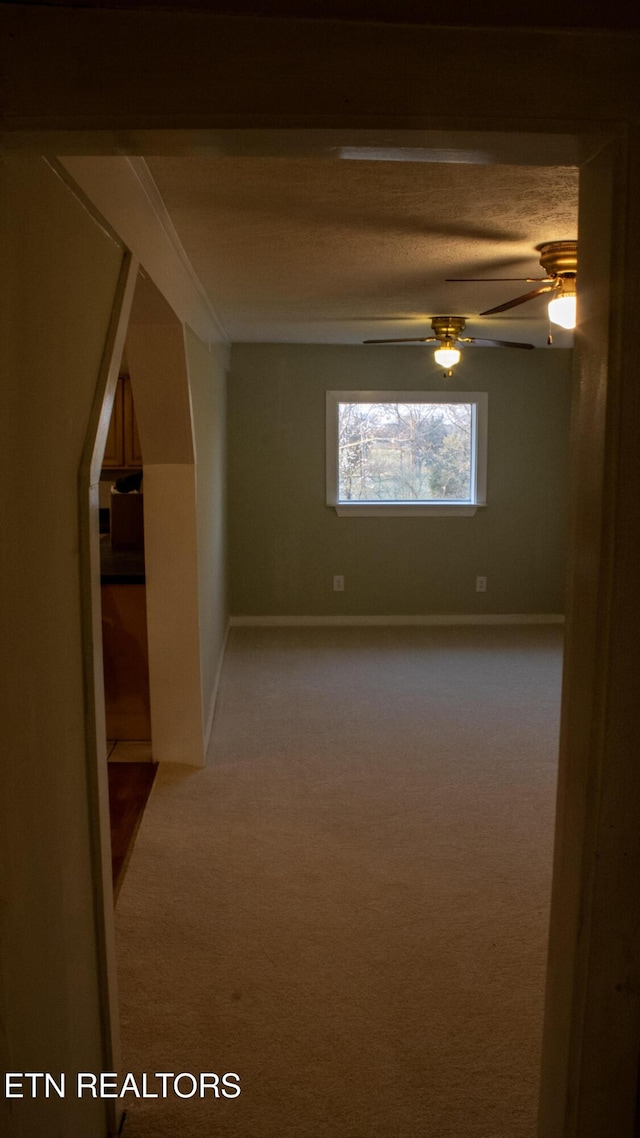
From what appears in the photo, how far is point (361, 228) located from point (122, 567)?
2453 millimetres

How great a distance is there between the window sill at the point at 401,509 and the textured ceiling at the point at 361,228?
2.29 meters

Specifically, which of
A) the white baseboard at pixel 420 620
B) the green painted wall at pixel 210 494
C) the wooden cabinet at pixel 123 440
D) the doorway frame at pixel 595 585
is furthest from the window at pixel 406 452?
the doorway frame at pixel 595 585

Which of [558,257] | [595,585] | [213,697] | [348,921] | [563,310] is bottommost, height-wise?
[348,921]

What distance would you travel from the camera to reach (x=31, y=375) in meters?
1.25

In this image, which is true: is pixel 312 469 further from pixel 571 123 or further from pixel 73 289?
pixel 571 123

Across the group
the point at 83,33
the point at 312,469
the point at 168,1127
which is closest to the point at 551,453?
the point at 312,469

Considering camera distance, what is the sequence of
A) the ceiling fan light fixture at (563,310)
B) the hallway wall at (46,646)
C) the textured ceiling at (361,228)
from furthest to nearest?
1. the ceiling fan light fixture at (563,310)
2. the textured ceiling at (361,228)
3. the hallway wall at (46,646)

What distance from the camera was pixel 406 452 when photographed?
6.96 metres

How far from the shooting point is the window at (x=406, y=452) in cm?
682

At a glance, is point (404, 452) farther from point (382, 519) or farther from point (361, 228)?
point (361, 228)

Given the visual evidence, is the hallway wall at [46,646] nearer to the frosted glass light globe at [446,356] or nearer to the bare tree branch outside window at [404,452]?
the frosted glass light globe at [446,356]

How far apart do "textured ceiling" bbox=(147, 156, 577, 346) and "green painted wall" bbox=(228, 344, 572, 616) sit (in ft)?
6.39

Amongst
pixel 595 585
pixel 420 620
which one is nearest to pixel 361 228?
pixel 595 585

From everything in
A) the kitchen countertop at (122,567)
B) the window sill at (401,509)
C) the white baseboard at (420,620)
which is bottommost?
the white baseboard at (420,620)
